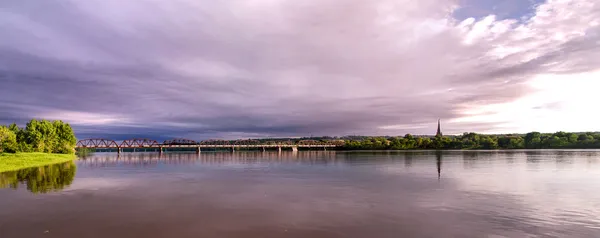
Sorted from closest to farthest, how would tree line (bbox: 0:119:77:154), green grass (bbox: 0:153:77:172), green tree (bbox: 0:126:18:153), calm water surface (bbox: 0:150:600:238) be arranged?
1. calm water surface (bbox: 0:150:600:238)
2. green grass (bbox: 0:153:77:172)
3. green tree (bbox: 0:126:18:153)
4. tree line (bbox: 0:119:77:154)

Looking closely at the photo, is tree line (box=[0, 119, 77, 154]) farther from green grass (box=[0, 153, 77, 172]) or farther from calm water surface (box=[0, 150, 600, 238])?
calm water surface (box=[0, 150, 600, 238])

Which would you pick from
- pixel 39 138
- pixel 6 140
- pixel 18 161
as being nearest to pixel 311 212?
pixel 18 161

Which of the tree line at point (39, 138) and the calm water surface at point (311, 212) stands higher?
the tree line at point (39, 138)

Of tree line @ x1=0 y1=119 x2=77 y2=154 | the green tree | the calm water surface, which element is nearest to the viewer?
the calm water surface

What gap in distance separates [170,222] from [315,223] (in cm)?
1016

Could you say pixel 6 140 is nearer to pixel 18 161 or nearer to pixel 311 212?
pixel 18 161

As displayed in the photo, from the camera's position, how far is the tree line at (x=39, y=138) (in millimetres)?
90438

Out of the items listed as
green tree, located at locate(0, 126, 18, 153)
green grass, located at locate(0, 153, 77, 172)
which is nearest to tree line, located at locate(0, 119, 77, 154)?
green tree, located at locate(0, 126, 18, 153)

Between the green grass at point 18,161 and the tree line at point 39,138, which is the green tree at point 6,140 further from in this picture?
the green grass at point 18,161

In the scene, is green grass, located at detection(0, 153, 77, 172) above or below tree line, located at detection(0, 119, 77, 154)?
below

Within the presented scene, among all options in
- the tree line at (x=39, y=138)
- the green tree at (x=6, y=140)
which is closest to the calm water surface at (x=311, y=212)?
the green tree at (x=6, y=140)

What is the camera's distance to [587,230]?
19.7 m

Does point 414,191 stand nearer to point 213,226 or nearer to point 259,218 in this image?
point 259,218

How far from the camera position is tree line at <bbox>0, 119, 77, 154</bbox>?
90.4 meters
